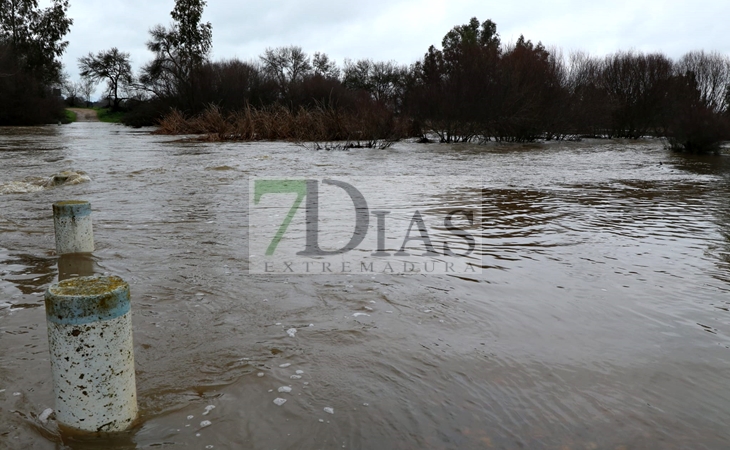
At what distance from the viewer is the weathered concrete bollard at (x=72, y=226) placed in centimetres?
593

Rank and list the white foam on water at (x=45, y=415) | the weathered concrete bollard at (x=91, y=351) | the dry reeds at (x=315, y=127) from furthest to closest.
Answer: the dry reeds at (x=315, y=127)
the white foam on water at (x=45, y=415)
the weathered concrete bollard at (x=91, y=351)

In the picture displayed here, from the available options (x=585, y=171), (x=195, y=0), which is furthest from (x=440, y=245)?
(x=195, y=0)

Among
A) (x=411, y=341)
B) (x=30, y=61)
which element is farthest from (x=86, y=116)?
(x=411, y=341)

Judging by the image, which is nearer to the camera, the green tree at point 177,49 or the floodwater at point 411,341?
the floodwater at point 411,341

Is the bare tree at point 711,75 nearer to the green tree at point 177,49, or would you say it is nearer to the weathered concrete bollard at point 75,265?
the green tree at point 177,49

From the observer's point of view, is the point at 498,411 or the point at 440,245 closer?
the point at 498,411

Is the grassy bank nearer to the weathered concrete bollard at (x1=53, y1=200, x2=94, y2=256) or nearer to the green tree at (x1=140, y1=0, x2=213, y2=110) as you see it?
the green tree at (x1=140, y1=0, x2=213, y2=110)

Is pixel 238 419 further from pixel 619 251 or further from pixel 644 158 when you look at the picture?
pixel 644 158

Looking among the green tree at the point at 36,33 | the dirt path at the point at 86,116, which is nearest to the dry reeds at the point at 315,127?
the green tree at the point at 36,33

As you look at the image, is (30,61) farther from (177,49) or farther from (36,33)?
(177,49)

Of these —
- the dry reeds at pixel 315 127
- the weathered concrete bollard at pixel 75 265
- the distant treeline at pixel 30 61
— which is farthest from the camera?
the distant treeline at pixel 30 61

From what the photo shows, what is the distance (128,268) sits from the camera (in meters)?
5.74

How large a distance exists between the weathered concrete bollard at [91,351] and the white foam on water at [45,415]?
0.30 m

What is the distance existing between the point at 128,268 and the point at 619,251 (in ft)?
17.5
